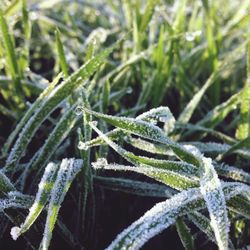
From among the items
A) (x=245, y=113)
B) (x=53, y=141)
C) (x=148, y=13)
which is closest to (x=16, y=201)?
(x=53, y=141)

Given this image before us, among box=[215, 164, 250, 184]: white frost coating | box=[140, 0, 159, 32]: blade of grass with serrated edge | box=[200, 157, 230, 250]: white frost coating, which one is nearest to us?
box=[200, 157, 230, 250]: white frost coating

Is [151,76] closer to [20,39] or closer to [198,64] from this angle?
[198,64]

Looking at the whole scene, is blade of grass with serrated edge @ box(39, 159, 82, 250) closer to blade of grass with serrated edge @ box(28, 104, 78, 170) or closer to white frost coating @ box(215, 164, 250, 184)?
blade of grass with serrated edge @ box(28, 104, 78, 170)

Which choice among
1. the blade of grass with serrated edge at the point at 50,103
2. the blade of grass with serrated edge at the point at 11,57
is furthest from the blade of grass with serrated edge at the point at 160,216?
the blade of grass with serrated edge at the point at 11,57

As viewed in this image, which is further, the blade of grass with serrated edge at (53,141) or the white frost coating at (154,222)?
the blade of grass with serrated edge at (53,141)

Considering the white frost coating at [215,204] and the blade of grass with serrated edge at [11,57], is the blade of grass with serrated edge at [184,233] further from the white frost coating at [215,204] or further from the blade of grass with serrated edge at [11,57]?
the blade of grass with serrated edge at [11,57]

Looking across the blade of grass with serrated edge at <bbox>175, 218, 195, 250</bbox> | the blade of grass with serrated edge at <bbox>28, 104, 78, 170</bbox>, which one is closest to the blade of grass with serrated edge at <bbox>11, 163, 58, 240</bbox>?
the blade of grass with serrated edge at <bbox>28, 104, 78, 170</bbox>

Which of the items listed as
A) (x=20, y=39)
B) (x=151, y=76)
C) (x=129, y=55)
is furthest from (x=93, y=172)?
(x=20, y=39)
